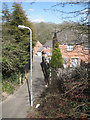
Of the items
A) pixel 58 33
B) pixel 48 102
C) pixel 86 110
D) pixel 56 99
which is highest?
pixel 58 33

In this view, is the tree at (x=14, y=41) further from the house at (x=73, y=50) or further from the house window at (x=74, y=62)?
the house window at (x=74, y=62)

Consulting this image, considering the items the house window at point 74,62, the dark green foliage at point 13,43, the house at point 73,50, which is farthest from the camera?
the dark green foliage at point 13,43

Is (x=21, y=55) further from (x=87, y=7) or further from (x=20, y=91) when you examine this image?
(x=87, y=7)

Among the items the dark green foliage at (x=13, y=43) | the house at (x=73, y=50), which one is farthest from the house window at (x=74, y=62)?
the dark green foliage at (x=13, y=43)

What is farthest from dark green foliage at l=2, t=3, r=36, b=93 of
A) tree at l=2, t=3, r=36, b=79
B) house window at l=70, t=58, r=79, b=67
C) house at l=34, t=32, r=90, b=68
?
house window at l=70, t=58, r=79, b=67

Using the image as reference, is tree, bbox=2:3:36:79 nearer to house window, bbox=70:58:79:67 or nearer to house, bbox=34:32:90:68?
house, bbox=34:32:90:68

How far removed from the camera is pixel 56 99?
283 centimetres

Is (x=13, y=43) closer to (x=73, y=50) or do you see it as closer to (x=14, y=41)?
(x=14, y=41)

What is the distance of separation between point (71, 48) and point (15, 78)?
4278mm

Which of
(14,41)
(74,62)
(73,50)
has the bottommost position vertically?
(74,62)

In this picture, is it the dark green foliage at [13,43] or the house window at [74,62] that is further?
the dark green foliage at [13,43]

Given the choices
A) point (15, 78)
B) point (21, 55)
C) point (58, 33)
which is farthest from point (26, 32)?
point (58, 33)

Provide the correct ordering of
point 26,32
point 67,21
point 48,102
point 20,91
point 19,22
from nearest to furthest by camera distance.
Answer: point 67,21, point 48,102, point 19,22, point 26,32, point 20,91

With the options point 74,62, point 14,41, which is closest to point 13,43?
point 14,41
